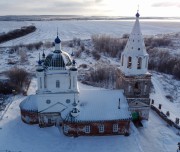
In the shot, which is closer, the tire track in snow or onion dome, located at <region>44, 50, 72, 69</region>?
onion dome, located at <region>44, 50, 72, 69</region>

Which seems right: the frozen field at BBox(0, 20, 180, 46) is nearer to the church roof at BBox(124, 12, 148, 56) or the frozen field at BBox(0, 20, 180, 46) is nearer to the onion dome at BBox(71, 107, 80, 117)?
the church roof at BBox(124, 12, 148, 56)

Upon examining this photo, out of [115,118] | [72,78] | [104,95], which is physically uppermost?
[72,78]

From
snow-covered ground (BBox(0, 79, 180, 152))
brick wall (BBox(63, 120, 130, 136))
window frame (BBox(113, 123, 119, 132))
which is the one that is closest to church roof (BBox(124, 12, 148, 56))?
brick wall (BBox(63, 120, 130, 136))

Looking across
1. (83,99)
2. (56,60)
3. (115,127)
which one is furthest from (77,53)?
(115,127)

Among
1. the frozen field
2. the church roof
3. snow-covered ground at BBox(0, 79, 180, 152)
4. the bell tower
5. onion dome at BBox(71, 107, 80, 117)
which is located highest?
the frozen field

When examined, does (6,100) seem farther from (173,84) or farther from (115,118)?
(173,84)

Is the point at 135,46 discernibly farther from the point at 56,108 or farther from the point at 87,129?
the point at 56,108

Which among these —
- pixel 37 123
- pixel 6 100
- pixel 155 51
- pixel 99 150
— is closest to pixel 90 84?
pixel 6 100
